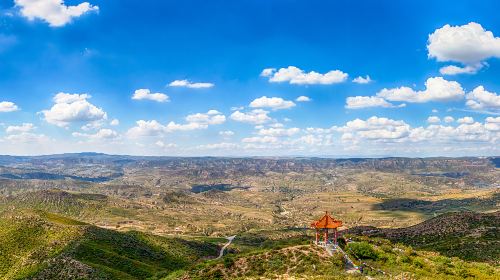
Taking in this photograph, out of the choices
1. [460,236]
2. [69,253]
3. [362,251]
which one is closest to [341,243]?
[362,251]

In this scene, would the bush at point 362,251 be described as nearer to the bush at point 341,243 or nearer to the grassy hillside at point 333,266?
the grassy hillside at point 333,266

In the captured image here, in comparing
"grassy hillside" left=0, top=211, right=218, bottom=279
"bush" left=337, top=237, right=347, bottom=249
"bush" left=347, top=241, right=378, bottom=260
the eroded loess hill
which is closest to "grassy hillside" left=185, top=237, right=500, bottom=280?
"bush" left=347, top=241, right=378, bottom=260

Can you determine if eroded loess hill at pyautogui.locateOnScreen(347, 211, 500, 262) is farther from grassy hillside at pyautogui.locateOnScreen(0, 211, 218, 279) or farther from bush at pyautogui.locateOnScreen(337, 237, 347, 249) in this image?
grassy hillside at pyautogui.locateOnScreen(0, 211, 218, 279)

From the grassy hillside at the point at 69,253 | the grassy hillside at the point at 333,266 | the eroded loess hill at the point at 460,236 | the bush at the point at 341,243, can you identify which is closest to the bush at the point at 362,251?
the grassy hillside at the point at 333,266

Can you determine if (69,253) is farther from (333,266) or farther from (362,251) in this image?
(362,251)

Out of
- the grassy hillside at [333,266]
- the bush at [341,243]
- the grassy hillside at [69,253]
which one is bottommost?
the grassy hillside at [69,253]

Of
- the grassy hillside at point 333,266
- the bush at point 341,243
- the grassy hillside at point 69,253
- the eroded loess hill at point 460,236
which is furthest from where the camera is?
the eroded loess hill at point 460,236

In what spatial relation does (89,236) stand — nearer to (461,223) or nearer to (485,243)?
(485,243)
